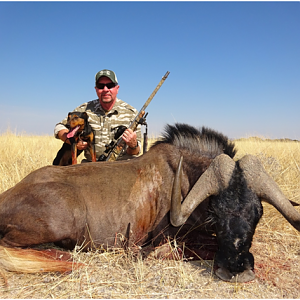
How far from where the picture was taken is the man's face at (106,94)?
559 centimetres

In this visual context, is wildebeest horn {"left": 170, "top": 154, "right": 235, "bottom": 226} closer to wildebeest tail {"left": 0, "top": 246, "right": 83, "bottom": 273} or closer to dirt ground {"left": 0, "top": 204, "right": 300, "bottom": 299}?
dirt ground {"left": 0, "top": 204, "right": 300, "bottom": 299}

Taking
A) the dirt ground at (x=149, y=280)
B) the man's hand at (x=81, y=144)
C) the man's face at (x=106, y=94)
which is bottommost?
the dirt ground at (x=149, y=280)

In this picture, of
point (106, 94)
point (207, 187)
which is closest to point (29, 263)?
point (207, 187)

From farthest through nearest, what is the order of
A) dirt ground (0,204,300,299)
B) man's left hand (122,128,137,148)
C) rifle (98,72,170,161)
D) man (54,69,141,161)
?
1. man (54,69,141,161)
2. rifle (98,72,170,161)
3. man's left hand (122,128,137,148)
4. dirt ground (0,204,300,299)

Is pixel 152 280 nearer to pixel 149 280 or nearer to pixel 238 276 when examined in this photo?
pixel 149 280

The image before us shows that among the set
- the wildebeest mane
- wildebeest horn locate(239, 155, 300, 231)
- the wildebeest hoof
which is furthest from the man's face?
the wildebeest hoof

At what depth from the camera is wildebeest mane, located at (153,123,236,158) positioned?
3.63 m

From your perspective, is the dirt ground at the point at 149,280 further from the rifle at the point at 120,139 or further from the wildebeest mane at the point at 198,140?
the rifle at the point at 120,139

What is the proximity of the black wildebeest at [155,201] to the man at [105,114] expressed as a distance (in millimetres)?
1843

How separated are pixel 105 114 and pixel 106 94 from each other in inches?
18.3

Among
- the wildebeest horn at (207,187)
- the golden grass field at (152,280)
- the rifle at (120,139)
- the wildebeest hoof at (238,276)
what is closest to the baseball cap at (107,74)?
the rifle at (120,139)

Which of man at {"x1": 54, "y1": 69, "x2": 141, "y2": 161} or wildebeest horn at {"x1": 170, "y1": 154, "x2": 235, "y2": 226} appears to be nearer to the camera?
wildebeest horn at {"x1": 170, "y1": 154, "x2": 235, "y2": 226}

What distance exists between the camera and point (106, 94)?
5.62 m

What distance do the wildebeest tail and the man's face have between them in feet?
11.4
